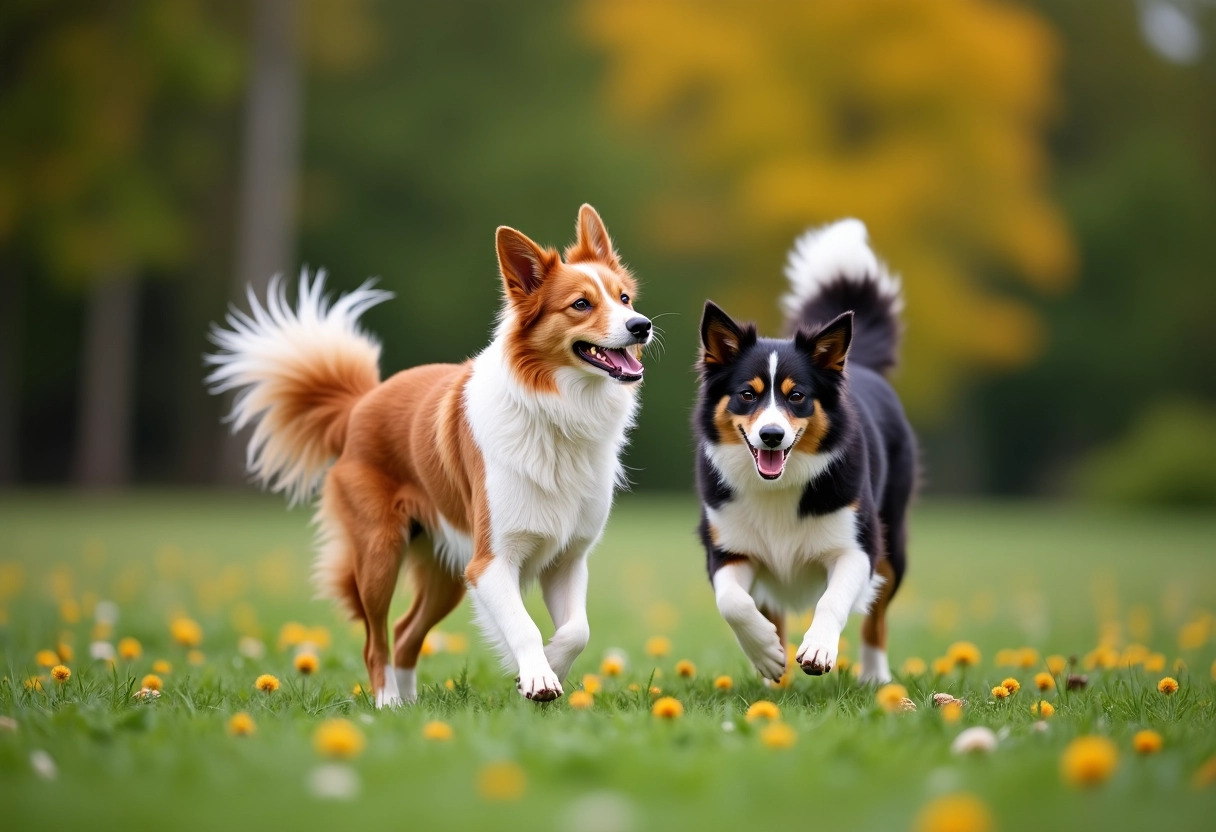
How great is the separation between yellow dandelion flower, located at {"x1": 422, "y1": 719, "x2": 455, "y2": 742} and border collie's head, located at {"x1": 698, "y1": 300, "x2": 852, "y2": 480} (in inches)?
69.5

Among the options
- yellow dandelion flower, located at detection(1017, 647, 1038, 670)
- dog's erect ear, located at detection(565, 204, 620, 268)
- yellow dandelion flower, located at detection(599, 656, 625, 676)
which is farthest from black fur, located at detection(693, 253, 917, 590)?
yellow dandelion flower, located at detection(1017, 647, 1038, 670)

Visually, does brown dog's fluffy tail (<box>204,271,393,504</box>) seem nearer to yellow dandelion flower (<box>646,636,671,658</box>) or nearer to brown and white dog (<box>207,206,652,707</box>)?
brown and white dog (<box>207,206,652,707</box>)

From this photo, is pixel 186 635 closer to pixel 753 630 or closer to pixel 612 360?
pixel 612 360

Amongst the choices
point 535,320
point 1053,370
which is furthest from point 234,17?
point 535,320

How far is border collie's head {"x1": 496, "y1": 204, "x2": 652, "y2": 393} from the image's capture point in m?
4.82

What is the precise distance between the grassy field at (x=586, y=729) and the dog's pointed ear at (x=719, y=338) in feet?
4.51

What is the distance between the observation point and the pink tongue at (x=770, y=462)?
4855 mm

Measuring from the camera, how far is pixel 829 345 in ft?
16.8

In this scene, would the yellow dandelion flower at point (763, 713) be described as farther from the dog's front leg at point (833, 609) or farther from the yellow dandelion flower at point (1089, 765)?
the yellow dandelion flower at point (1089, 765)

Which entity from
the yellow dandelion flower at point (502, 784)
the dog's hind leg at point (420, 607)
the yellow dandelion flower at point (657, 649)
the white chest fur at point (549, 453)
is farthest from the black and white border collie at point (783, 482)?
the yellow dandelion flower at point (502, 784)

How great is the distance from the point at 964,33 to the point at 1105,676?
2198 cm

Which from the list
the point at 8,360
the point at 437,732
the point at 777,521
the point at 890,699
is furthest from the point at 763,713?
the point at 8,360

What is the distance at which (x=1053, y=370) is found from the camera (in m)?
28.4

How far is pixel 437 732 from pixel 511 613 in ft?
3.56
